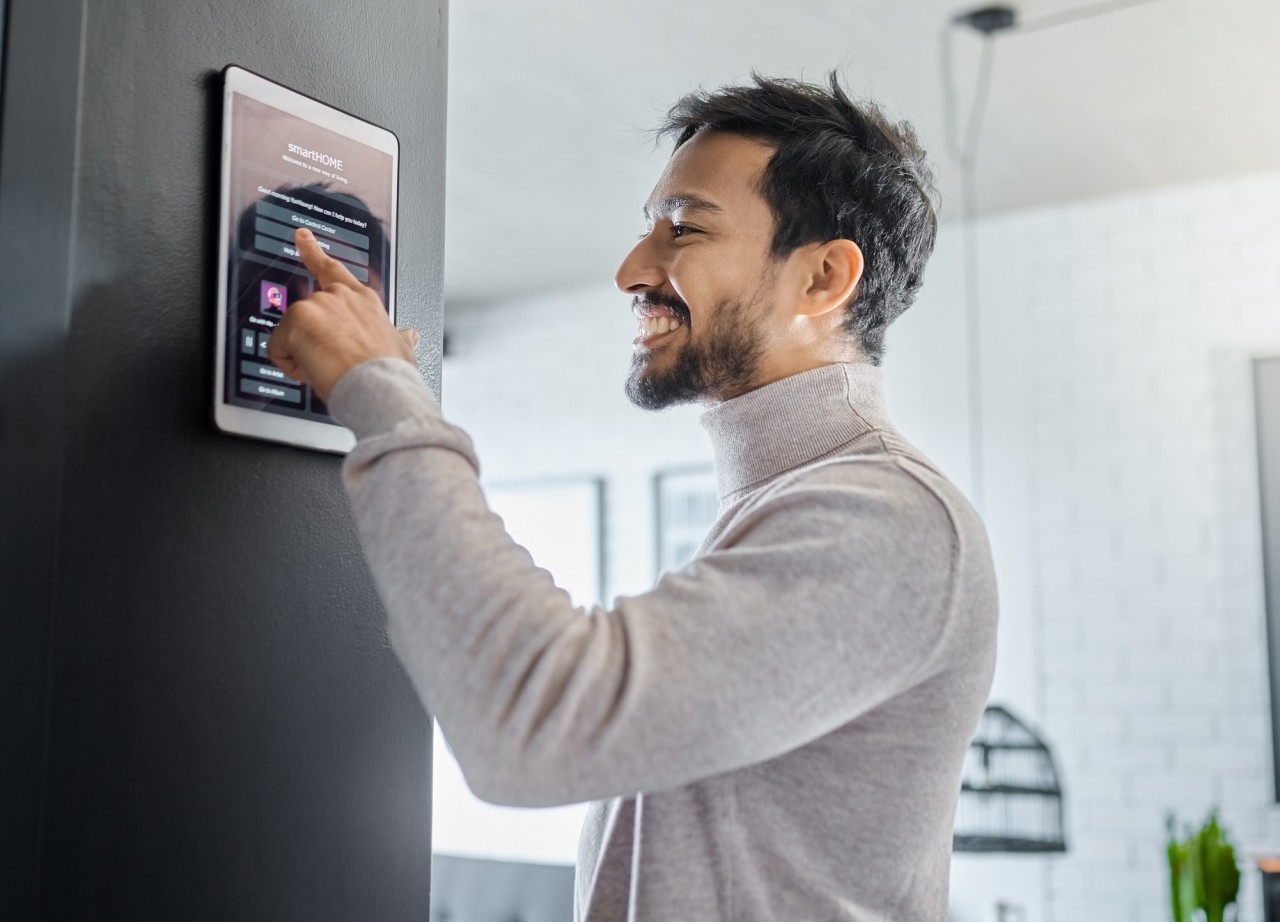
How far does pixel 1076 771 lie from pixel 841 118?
305 centimetres

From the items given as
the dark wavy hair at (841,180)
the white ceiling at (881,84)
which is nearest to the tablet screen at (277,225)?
the dark wavy hair at (841,180)

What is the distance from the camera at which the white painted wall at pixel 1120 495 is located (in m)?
3.62

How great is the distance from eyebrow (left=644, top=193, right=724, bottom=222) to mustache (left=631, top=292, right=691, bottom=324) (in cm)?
8

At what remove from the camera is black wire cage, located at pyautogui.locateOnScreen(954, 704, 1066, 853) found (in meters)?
2.98

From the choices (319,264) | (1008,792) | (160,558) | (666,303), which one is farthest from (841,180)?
(1008,792)

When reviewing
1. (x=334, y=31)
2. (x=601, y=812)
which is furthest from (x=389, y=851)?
(x=334, y=31)

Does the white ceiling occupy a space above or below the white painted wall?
above

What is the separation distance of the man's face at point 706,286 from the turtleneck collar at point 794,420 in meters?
0.04

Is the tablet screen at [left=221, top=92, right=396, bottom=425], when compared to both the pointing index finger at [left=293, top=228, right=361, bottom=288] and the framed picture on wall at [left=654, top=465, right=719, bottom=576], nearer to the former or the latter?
the pointing index finger at [left=293, top=228, right=361, bottom=288]

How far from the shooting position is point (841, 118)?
1226 mm

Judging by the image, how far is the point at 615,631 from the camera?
0.76 m

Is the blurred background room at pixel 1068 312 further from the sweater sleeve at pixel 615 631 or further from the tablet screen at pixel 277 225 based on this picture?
the sweater sleeve at pixel 615 631

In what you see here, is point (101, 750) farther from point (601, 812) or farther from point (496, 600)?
point (601, 812)

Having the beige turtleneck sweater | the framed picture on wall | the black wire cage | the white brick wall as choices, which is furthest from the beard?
the framed picture on wall
